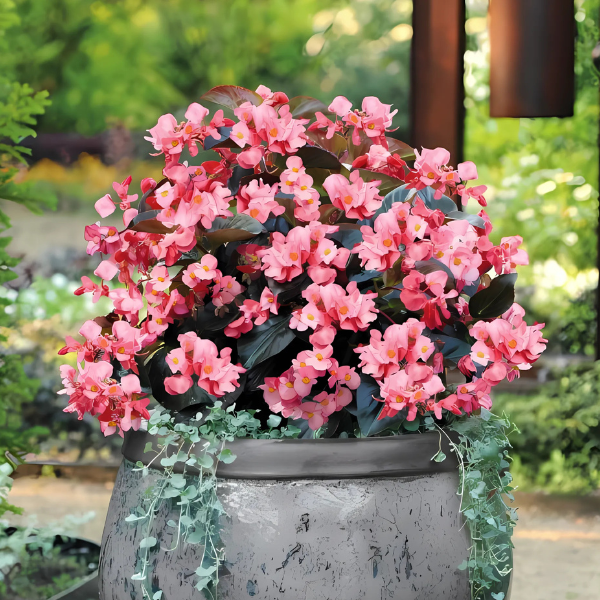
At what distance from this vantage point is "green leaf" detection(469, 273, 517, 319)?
1.04 m

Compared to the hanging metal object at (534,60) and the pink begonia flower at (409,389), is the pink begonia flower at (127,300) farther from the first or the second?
the hanging metal object at (534,60)

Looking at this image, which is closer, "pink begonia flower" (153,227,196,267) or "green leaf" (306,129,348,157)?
"pink begonia flower" (153,227,196,267)

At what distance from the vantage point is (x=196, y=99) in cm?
403

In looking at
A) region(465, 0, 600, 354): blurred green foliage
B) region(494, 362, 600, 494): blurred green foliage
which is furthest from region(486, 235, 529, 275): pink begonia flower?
region(465, 0, 600, 354): blurred green foliage

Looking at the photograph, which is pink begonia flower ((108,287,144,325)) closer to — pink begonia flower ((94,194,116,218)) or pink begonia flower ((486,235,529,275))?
pink begonia flower ((94,194,116,218))

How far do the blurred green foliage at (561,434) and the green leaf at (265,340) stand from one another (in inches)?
108

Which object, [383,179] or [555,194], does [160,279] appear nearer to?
[383,179]

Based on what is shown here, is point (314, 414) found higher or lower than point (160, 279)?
lower

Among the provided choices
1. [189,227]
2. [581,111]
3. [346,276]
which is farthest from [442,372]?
[581,111]

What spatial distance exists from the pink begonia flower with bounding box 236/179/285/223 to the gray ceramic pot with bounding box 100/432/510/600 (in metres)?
0.28

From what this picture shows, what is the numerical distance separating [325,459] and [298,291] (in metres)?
0.22

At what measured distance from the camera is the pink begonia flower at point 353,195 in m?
1.01

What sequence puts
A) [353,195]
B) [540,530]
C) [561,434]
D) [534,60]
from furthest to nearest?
1. [561,434]
2. [540,530]
3. [534,60]
4. [353,195]

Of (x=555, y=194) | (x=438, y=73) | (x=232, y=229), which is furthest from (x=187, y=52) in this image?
(x=232, y=229)
